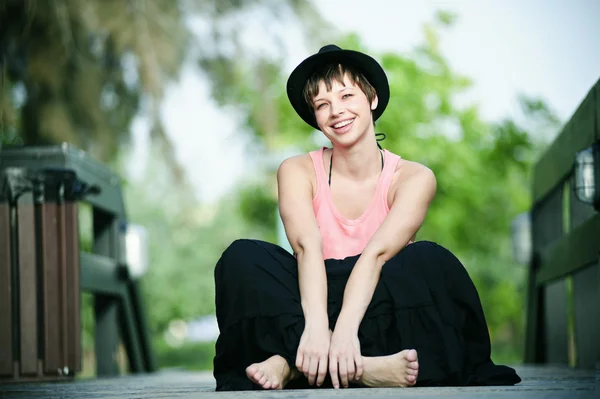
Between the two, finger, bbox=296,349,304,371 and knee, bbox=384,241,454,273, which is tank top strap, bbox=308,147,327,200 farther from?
finger, bbox=296,349,304,371

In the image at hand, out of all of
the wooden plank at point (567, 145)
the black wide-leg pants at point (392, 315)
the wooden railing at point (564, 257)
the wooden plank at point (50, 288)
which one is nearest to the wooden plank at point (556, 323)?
the wooden railing at point (564, 257)

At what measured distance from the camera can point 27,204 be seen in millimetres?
3752

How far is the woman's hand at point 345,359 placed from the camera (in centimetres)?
228

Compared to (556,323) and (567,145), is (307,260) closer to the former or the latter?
(567,145)

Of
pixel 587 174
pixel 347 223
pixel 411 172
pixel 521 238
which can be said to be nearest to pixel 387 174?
pixel 411 172

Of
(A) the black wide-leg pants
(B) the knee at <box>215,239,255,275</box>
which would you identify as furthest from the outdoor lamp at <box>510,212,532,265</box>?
(B) the knee at <box>215,239,255,275</box>

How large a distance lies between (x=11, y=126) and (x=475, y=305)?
4.93 meters

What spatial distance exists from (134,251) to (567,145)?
2.57 metres

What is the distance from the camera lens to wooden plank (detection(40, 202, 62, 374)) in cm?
372

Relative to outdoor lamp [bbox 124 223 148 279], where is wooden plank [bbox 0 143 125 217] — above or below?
above

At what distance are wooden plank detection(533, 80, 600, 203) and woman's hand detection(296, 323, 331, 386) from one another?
1.62 m

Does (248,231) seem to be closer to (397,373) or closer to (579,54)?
(579,54)

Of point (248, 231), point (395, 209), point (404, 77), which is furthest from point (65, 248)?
point (248, 231)

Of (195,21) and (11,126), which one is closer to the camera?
(11,126)
